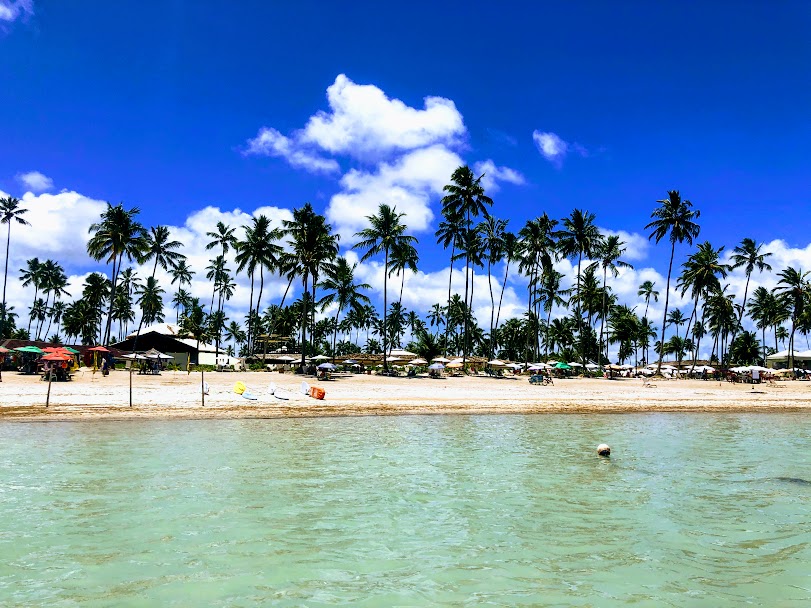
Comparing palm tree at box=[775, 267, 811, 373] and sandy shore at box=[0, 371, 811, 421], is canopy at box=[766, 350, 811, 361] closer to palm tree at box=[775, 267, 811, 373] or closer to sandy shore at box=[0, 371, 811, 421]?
palm tree at box=[775, 267, 811, 373]

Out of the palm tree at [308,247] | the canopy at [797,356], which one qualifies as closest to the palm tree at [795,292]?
the canopy at [797,356]

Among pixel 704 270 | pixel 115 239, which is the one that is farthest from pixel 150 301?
pixel 704 270

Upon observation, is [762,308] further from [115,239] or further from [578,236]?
[115,239]

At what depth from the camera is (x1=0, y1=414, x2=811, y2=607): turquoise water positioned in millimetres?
6340

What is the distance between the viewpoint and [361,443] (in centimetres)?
1723

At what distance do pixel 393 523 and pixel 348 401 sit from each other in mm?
21224

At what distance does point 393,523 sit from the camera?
29.6 ft

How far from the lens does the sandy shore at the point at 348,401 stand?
76.9ft

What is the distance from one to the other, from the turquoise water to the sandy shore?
245 inches

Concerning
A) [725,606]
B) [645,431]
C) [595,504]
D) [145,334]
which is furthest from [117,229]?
[725,606]

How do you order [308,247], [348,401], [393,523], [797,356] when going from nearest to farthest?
1. [393,523]
2. [348,401]
3. [308,247]
4. [797,356]

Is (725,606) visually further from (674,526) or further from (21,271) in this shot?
(21,271)

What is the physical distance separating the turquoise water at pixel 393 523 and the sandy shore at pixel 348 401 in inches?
245

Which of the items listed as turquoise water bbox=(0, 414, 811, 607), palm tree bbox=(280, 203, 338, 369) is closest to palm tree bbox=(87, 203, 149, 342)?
palm tree bbox=(280, 203, 338, 369)
